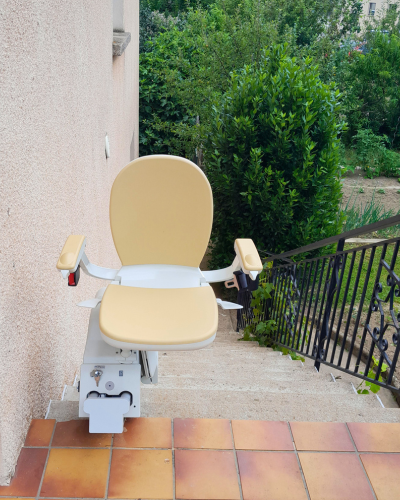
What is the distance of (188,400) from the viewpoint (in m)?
2.12

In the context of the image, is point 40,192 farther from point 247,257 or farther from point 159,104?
point 159,104

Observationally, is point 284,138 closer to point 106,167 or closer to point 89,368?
point 106,167

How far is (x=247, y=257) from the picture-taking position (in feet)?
5.65

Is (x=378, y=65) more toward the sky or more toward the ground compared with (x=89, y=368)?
more toward the sky

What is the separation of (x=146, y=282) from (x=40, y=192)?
1.74 feet

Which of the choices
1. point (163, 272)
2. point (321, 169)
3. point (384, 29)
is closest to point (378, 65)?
point (384, 29)

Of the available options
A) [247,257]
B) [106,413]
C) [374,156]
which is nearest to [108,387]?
[106,413]

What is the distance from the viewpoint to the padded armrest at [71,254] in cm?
158

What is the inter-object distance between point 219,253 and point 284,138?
1.69 m

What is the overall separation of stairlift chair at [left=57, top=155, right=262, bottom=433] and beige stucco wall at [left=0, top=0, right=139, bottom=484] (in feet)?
0.53

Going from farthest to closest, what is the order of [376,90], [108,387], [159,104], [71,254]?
1. [376,90]
2. [159,104]
3. [108,387]
4. [71,254]

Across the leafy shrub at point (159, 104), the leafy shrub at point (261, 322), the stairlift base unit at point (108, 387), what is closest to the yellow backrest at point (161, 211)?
the stairlift base unit at point (108, 387)

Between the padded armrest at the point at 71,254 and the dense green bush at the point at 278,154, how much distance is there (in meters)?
3.27

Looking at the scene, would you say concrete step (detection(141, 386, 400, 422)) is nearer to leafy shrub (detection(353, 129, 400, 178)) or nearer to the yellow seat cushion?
the yellow seat cushion
